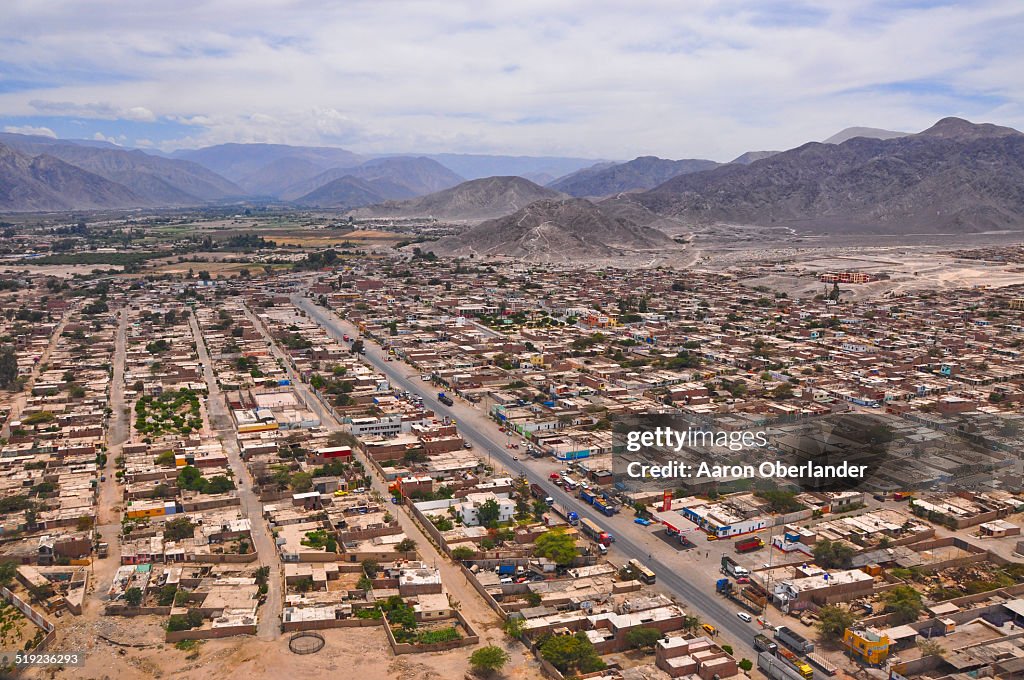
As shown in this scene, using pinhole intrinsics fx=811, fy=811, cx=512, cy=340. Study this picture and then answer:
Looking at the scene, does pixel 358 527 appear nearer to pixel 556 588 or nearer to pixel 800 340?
pixel 556 588

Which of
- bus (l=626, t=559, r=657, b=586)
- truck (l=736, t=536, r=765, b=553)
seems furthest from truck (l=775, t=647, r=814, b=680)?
truck (l=736, t=536, r=765, b=553)

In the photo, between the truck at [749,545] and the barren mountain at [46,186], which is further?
the barren mountain at [46,186]

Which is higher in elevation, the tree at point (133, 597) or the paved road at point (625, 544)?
the paved road at point (625, 544)

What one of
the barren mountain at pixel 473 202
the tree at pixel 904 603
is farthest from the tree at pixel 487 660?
the barren mountain at pixel 473 202

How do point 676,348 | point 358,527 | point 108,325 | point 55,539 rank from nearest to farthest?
point 55,539
point 358,527
point 676,348
point 108,325

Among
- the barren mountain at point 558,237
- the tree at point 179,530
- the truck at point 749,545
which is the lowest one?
the tree at point 179,530

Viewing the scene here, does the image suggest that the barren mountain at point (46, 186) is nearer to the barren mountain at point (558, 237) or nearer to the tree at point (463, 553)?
the barren mountain at point (558, 237)

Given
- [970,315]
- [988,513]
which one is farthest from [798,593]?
[970,315]
